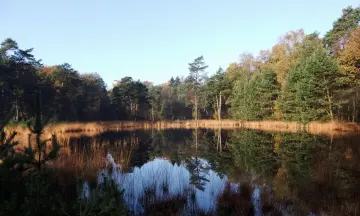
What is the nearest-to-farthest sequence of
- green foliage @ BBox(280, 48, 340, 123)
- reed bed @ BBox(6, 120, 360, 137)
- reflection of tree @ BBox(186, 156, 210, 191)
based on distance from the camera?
reflection of tree @ BBox(186, 156, 210, 191) < reed bed @ BBox(6, 120, 360, 137) < green foliage @ BBox(280, 48, 340, 123)

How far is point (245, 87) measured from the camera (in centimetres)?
4028

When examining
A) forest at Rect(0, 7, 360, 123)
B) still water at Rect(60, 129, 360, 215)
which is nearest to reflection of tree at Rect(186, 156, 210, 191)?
still water at Rect(60, 129, 360, 215)

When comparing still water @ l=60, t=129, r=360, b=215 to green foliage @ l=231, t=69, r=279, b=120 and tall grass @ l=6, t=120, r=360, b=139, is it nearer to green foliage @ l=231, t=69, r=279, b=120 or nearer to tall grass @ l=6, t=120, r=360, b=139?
tall grass @ l=6, t=120, r=360, b=139

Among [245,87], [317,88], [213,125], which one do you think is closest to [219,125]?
[213,125]

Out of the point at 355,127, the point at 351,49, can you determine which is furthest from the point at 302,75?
the point at 355,127

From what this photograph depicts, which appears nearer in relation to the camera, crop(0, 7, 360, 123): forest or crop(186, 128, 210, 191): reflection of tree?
crop(186, 128, 210, 191): reflection of tree

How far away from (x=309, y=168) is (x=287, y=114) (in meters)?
21.9

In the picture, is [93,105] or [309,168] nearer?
[309,168]

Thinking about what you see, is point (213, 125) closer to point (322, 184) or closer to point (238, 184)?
point (322, 184)

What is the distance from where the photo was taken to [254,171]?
31.7ft

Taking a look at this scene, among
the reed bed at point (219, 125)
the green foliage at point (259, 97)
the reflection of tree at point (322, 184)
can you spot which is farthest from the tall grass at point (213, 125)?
the reflection of tree at point (322, 184)

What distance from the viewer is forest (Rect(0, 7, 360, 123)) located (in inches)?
1033

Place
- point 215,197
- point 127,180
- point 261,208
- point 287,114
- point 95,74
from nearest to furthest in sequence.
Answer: point 261,208
point 215,197
point 127,180
point 287,114
point 95,74

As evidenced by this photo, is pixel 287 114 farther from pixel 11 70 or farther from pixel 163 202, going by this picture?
pixel 11 70
